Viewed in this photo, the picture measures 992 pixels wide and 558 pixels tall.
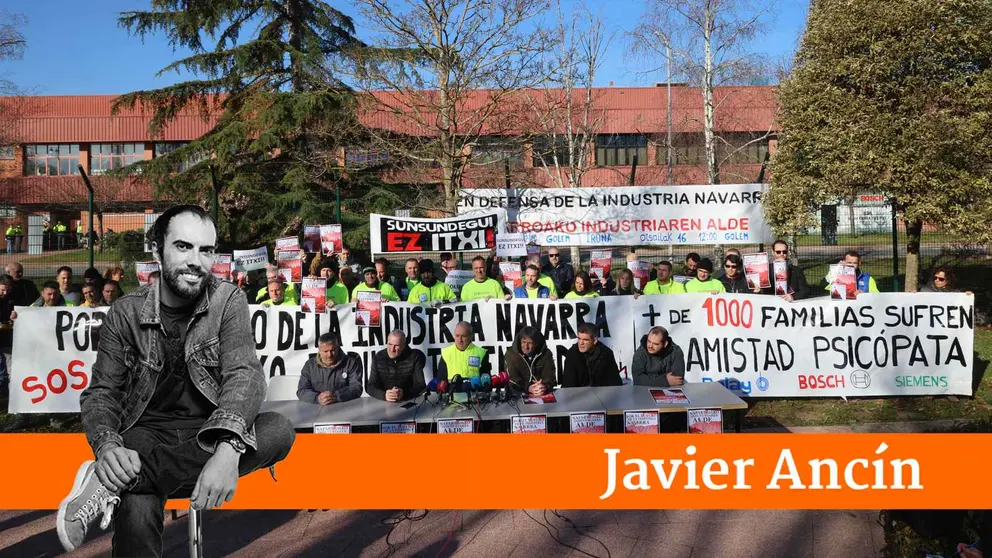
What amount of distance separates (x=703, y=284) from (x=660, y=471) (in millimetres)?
6815

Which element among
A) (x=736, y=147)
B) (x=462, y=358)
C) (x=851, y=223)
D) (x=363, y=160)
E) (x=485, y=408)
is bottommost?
(x=485, y=408)

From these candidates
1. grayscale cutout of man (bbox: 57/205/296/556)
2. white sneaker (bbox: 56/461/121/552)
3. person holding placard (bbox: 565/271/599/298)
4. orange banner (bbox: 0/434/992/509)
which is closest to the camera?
white sneaker (bbox: 56/461/121/552)

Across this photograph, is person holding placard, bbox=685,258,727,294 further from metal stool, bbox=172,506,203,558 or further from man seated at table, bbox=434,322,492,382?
metal stool, bbox=172,506,203,558

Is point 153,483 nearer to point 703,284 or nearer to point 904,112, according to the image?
point 703,284

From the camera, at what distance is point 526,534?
566 cm

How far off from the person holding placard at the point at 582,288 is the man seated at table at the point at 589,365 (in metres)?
1.68

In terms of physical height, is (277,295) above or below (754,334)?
above

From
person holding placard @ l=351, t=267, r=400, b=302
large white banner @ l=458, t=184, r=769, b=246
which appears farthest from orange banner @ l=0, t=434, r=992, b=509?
large white banner @ l=458, t=184, r=769, b=246

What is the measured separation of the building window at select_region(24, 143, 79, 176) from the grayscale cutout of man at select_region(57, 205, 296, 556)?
148 ft

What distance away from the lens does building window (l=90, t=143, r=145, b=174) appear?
41875 millimetres

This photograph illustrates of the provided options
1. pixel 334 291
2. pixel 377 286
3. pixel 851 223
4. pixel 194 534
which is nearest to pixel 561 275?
pixel 377 286

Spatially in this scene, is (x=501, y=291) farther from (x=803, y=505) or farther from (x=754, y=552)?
(x=803, y=505)

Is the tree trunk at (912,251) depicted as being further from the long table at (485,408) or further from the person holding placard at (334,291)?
the person holding placard at (334,291)

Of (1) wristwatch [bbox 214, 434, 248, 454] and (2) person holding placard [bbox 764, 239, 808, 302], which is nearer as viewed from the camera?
(1) wristwatch [bbox 214, 434, 248, 454]
